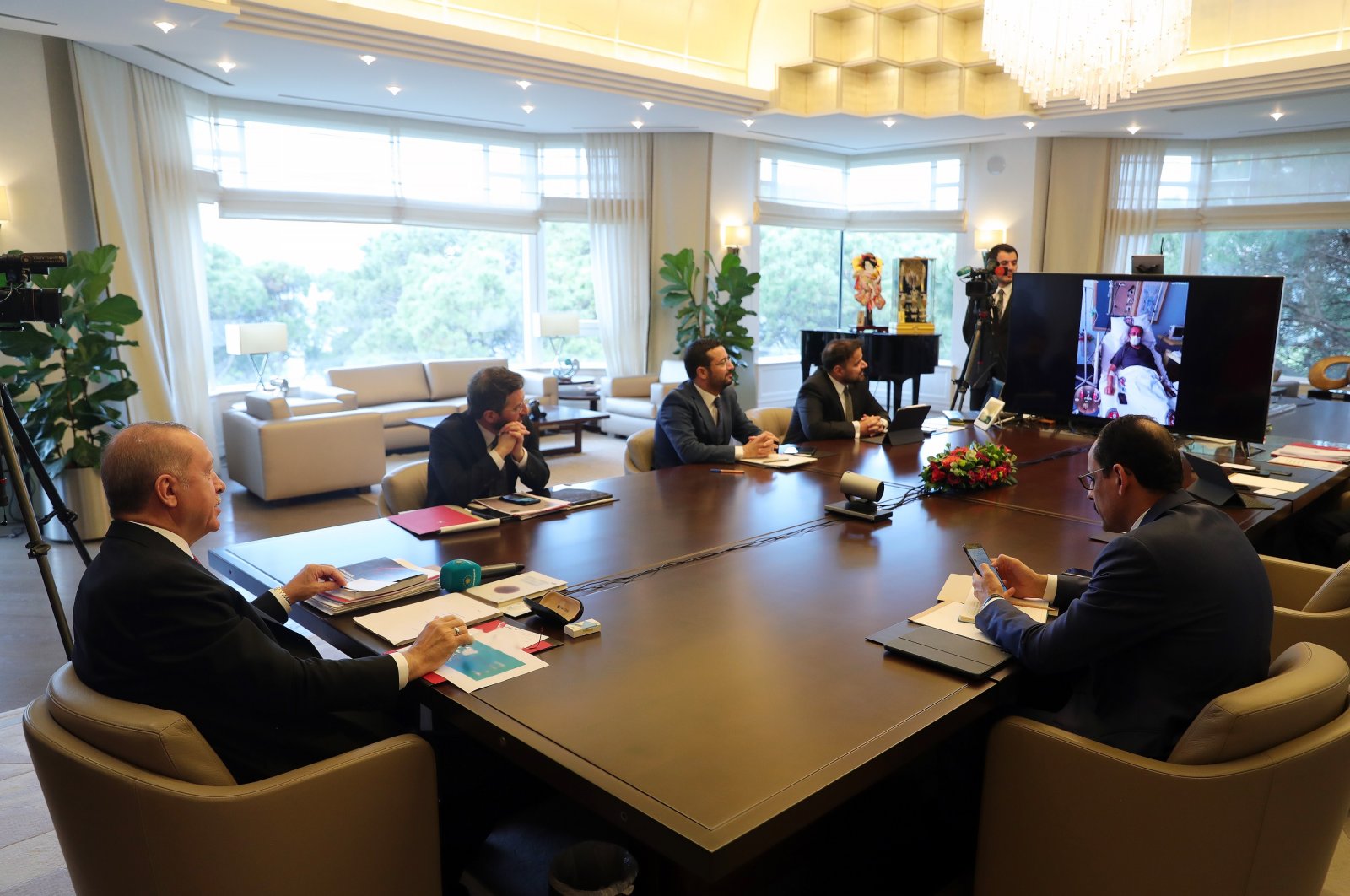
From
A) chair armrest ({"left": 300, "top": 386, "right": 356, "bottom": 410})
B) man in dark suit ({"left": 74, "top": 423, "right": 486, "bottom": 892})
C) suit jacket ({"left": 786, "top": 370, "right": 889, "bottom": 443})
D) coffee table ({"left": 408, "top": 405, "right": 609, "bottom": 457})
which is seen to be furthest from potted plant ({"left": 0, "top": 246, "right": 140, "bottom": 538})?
man in dark suit ({"left": 74, "top": 423, "right": 486, "bottom": 892})

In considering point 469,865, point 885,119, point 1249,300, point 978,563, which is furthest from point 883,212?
point 469,865

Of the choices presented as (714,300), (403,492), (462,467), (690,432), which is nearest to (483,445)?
(462,467)

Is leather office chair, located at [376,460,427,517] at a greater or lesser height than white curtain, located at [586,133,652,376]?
lesser

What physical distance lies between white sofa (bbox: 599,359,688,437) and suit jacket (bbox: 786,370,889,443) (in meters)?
3.89

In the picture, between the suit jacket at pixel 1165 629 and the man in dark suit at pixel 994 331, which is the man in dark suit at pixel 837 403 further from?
the suit jacket at pixel 1165 629

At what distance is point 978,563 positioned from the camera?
88.9 inches

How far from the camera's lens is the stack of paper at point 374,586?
2.17 m

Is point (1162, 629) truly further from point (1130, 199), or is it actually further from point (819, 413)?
point (1130, 199)

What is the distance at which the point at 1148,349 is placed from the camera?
425cm

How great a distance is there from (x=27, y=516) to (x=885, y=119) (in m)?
7.85

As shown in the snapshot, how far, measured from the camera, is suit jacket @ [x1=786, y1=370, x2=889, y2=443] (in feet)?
15.2

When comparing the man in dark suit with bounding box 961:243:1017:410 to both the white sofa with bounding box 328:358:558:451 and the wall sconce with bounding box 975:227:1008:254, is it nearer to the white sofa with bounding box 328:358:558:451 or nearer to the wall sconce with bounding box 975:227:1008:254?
the white sofa with bounding box 328:358:558:451

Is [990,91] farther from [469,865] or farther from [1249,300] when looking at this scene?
[469,865]

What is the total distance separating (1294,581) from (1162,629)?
1.42m
